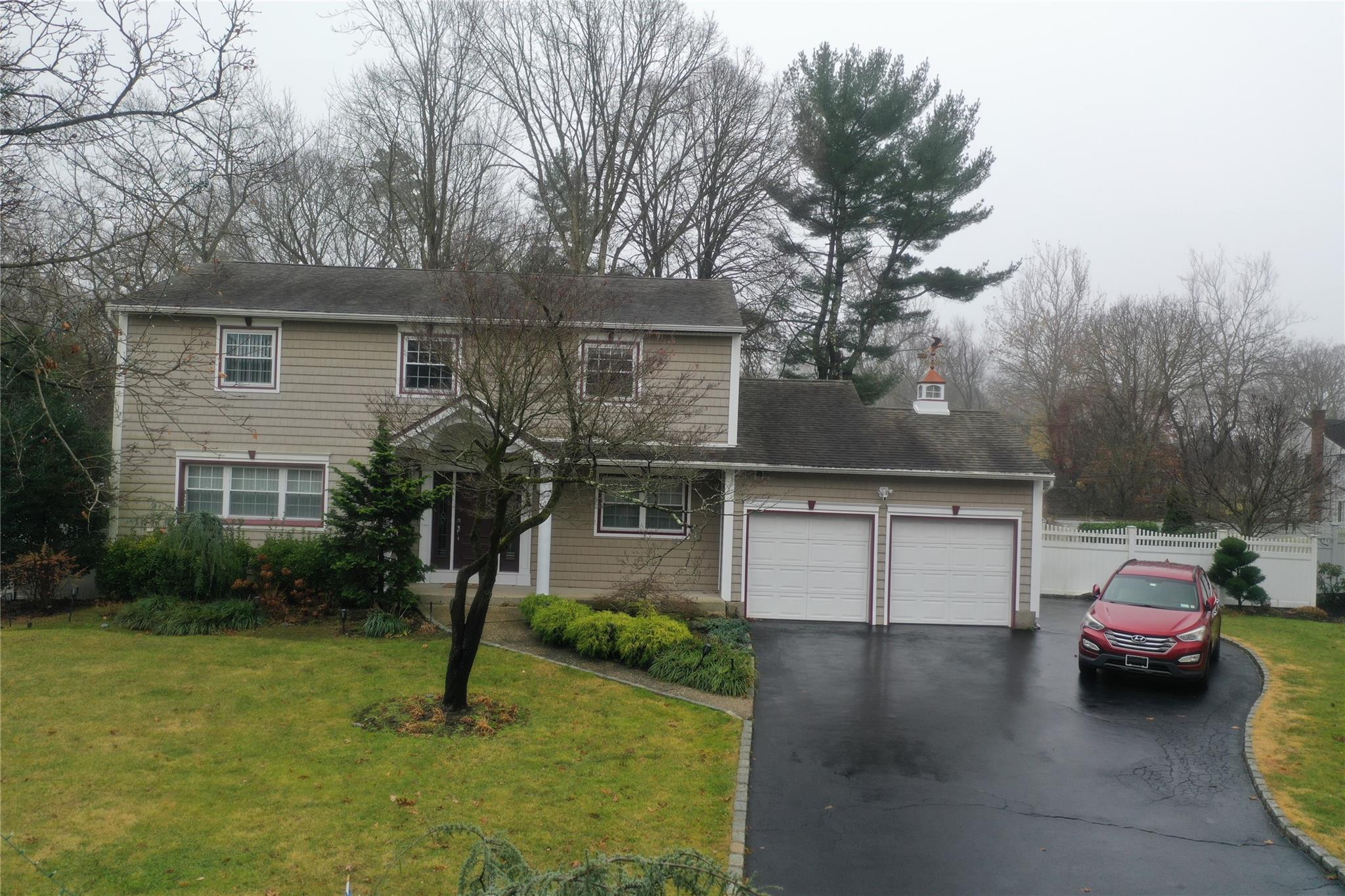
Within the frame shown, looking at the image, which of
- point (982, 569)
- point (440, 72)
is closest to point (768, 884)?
point (982, 569)

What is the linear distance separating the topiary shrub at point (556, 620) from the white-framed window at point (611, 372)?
146 inches

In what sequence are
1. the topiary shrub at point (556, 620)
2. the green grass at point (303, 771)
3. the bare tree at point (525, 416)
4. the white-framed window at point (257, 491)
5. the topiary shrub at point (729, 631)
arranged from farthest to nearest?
the white-framed window at point (257, 491)
the topiary shrub at point (729, 631)
the topiary shrub at point (556, 620)
the bare tree at point (525, 416)
the green grass at point (303, 771)

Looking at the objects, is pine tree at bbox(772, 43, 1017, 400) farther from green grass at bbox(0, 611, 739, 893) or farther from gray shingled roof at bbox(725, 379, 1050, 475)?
green grass at bbox(0, 611, 739, 893)

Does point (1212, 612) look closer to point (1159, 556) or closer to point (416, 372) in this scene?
point (1159, 556)

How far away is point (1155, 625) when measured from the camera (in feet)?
41.3

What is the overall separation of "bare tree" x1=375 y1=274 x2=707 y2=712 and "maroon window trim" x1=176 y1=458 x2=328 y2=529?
528 centimetres

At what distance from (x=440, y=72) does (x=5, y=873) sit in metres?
29.4

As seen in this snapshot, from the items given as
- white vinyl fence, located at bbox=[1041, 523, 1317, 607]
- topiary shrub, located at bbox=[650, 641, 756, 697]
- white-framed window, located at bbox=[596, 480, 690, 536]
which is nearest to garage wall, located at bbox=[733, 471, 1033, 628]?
white-framed window, located at bbox=[596, 480, 690, 536]

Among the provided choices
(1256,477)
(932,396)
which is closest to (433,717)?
(932,396)

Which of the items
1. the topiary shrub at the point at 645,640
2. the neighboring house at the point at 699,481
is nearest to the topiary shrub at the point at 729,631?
the topiary shrub at the point at 645,640

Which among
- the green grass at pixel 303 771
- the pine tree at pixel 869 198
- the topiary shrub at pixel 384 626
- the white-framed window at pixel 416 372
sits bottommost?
the green grass at pixel 303 771

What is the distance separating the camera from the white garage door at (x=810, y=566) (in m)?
17.2

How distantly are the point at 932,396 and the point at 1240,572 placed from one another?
27.6ft

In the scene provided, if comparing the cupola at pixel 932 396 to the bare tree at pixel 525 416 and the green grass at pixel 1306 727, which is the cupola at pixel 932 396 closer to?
the green grass at pixel 1306 727
